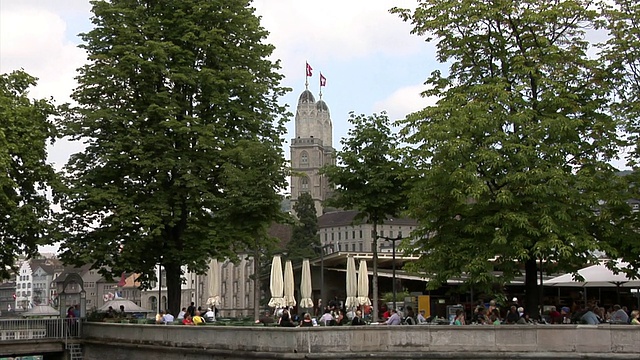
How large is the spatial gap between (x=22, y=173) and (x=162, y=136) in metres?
6.75

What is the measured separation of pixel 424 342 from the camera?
22859 millimetres

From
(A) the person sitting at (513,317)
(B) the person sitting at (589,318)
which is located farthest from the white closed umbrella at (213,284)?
(B) the person sitting at (589,318)

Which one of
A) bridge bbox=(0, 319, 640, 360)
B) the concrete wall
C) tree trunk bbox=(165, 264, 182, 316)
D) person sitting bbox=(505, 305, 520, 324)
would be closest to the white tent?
tree trunk bbox=(165, 264, 182, 316)

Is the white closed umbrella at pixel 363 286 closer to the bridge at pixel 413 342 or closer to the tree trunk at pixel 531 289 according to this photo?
the tree trunk at pixel 531 289

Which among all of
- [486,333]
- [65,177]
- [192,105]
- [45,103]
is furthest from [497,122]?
[45,103]

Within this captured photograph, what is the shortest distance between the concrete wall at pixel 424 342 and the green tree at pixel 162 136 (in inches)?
325

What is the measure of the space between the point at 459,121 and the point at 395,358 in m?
7.35

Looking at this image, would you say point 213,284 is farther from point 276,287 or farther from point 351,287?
point 351,287

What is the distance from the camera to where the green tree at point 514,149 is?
25.5m

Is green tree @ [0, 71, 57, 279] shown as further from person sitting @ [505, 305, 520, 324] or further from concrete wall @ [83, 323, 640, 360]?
person sitting @ [505, 305, 520, 324]

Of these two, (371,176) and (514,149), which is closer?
(514,149)

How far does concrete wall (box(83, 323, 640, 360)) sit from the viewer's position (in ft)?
70.6

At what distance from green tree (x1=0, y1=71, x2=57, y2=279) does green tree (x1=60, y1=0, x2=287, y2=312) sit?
145 centimetres

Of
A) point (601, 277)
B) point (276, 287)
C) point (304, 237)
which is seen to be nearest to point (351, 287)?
point (276, 287)
